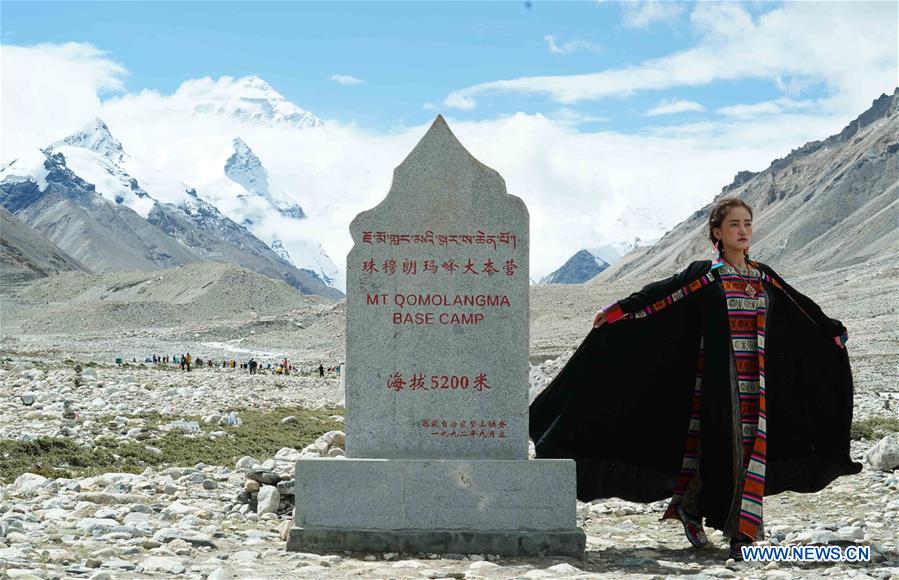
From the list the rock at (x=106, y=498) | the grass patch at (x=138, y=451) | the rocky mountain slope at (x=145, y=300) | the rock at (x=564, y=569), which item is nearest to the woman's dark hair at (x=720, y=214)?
the rock at (x=564, y=569)

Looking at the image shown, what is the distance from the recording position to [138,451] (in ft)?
41.7

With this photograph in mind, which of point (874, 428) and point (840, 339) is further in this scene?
point (874, 428)

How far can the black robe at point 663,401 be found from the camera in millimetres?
7676

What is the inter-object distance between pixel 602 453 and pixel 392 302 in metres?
1.98

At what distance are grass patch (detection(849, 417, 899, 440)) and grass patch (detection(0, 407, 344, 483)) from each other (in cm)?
779

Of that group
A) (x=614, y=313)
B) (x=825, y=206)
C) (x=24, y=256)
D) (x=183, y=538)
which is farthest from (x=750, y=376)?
(x=24, y=256)

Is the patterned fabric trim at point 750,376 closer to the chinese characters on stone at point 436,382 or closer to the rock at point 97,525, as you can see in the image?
the chinese characters on stone at point 436,382

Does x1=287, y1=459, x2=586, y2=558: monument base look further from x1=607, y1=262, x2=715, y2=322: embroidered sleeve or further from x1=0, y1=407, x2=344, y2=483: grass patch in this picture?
x1=0, y1=407, x2=344, y2=483: grass patch

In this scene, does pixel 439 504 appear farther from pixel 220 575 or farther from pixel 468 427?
pixel 220 575

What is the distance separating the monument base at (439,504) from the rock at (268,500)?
1.35 metres

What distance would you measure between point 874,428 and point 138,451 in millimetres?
9844

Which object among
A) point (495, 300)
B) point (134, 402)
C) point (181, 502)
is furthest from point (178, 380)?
point (495, 300)

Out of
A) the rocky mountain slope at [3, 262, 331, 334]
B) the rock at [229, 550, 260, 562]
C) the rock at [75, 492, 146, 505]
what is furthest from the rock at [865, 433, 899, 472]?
the rocky mountain slope at [3, 262, 331, 334]

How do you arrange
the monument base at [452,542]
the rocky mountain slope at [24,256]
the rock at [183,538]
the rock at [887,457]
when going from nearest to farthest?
the rock at [183,538], the monument base at [452,542], the rock at [887,457], the rocky mountain slope at [24,256]
